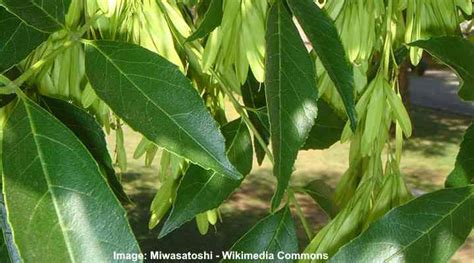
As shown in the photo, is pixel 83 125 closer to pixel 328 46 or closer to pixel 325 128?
pixel 328 46

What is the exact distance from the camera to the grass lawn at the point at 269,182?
3.53m

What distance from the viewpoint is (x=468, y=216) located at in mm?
542

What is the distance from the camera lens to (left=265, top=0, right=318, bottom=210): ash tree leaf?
0.48 metres

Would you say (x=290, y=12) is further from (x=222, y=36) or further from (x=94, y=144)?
(x=94, y=144)

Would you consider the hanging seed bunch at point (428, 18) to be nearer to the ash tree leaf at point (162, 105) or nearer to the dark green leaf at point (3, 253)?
the ash tree leaf at point (162, 105)

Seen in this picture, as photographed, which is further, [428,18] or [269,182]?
[269,182]

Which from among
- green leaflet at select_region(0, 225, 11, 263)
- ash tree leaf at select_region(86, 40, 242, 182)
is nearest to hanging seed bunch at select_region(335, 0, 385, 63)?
ash tree leaf at select_region(86, 40, 242, 182)

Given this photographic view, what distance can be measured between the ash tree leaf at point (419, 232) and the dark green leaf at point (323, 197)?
0.77ft

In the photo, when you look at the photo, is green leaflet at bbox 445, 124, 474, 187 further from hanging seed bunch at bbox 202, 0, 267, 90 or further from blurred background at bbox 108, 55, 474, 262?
blurred background at bbox 108, 55, 474, 262

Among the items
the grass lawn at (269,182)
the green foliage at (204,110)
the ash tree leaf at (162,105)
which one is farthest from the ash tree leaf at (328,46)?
the grass lawn at (269,182)

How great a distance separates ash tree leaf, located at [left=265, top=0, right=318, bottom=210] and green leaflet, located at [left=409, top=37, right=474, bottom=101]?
0.11 m

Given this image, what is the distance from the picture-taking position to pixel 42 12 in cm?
50

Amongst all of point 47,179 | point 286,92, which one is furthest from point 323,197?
point 47,179

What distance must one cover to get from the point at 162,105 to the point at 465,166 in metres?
0.28
